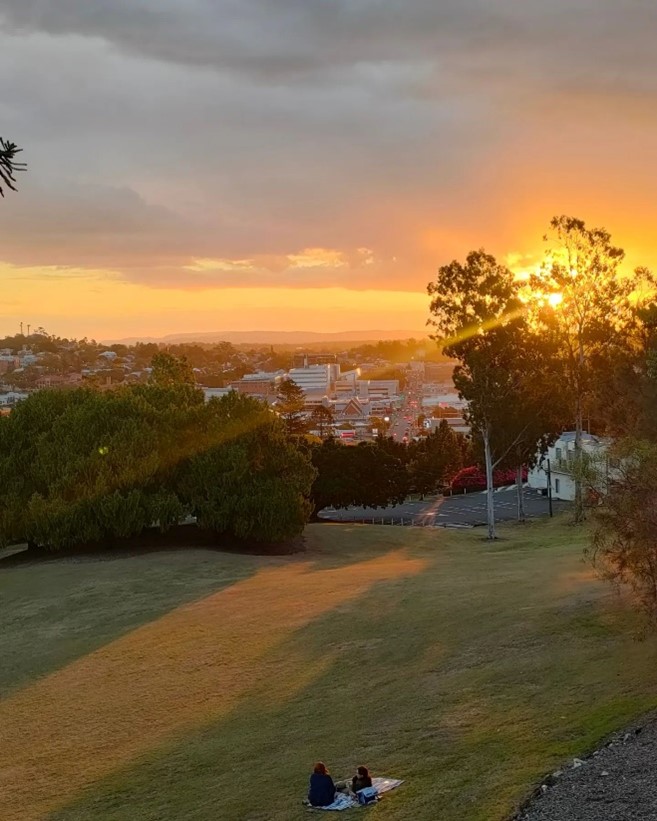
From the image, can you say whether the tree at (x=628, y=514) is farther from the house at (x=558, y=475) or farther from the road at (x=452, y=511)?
the house at (x=558, y=475)

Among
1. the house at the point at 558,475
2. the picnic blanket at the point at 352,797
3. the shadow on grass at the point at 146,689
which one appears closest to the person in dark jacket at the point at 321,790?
the picnic blanket at the point at 352,797

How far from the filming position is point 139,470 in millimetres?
39156

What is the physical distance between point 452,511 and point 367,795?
176 feet

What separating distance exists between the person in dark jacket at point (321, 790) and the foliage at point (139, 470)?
26.7 metres

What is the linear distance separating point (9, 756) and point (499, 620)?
1125cm

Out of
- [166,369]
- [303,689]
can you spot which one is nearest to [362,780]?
[303,689]

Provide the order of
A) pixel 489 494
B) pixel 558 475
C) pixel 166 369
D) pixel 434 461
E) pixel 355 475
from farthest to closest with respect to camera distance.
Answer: pixel 434 461 < pixel 558 475 < pixel 166 369 < pixel 355 475 < pixel 489 494

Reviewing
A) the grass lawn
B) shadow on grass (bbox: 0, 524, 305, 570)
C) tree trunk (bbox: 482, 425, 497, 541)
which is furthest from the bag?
tree trunk (bbox: 482, 425, 497, 541)

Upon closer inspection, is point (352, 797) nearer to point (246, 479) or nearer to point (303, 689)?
point (303, 689)

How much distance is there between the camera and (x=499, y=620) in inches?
803

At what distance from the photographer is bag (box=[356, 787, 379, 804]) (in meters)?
11.9

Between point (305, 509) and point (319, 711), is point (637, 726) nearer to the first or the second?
point (319, 711)

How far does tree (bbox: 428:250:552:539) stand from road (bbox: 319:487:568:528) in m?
12.4

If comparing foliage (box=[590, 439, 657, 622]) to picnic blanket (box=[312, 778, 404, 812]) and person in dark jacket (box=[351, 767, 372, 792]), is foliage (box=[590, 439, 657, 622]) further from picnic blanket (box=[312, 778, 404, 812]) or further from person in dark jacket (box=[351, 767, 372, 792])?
person in dark jacket (box=[351, 767, 372, 792])
